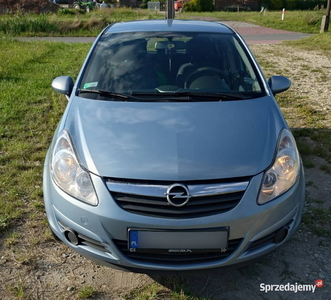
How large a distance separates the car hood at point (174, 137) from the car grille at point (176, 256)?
0.39 meters

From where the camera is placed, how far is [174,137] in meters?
2.41

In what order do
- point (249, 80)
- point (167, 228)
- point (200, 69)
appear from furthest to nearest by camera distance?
point (200, 69)
point (249, 80)
point (167, 228)

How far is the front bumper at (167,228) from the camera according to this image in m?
2.07

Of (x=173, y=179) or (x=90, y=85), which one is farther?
(x=90, y=85)

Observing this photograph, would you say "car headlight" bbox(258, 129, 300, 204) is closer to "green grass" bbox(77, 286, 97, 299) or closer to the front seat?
the front seat

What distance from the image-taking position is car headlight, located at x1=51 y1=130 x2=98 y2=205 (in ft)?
7.18

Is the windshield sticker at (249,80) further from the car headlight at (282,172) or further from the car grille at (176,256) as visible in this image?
the car grille at (176,256)

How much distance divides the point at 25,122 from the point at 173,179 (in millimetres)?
3898

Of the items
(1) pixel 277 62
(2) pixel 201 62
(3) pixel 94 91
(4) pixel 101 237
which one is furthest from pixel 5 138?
(1) pixel 277 62

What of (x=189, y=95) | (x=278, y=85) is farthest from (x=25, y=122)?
(x=278, y=85)

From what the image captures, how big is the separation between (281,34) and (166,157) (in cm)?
1906

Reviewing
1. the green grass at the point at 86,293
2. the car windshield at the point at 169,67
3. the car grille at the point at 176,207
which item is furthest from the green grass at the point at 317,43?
the green grass at the point at 86,293

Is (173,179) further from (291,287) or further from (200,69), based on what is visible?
(200,69)

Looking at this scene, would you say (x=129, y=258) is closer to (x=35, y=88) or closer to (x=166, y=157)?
(x=166, y=157)
